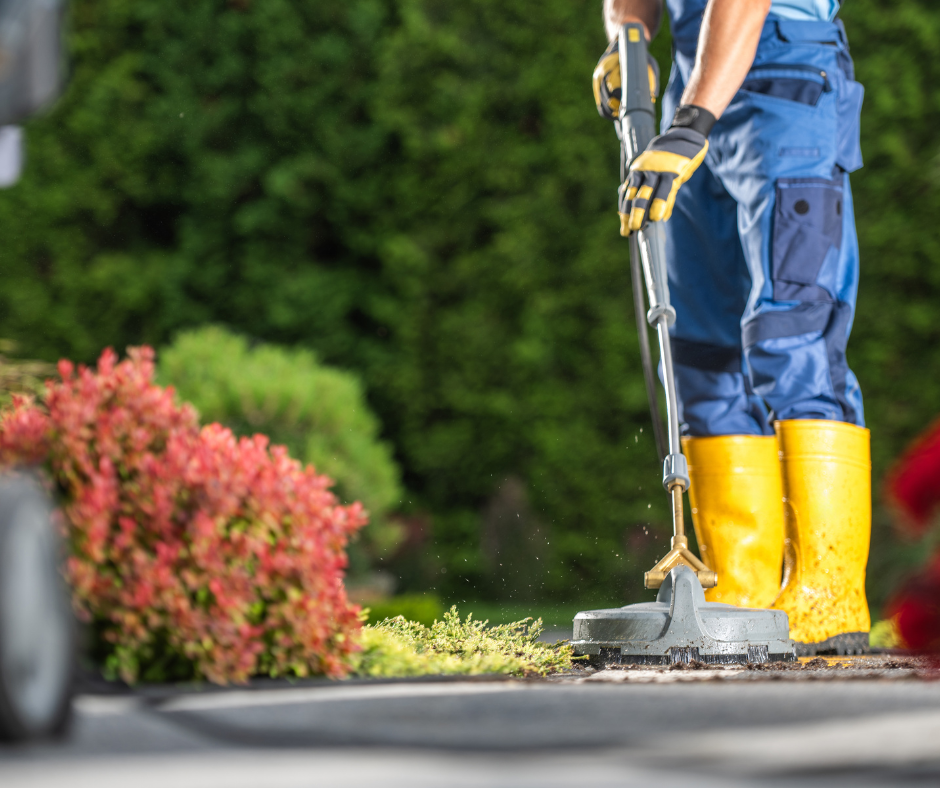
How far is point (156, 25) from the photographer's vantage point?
748cm

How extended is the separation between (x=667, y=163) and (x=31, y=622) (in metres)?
2.10

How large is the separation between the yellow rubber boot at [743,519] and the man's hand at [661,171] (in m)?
0.69

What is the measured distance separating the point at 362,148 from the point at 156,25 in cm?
174

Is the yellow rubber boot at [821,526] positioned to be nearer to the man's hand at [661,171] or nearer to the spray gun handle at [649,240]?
the spray gun handle at [649,240]

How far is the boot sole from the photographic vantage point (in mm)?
2963

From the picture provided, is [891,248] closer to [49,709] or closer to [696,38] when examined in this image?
[696,38]

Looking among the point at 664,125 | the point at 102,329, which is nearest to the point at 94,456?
the point at 664,125

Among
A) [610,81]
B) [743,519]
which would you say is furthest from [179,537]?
[610,81]

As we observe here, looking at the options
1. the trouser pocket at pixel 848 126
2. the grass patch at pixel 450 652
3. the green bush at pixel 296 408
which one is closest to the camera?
the grass patch at pixel 450 652

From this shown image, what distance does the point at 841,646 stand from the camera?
119 inches

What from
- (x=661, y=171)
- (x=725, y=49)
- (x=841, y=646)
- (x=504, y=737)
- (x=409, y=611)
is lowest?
(x=409, y=611)

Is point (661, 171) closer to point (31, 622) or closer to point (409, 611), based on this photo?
point (31, 622)

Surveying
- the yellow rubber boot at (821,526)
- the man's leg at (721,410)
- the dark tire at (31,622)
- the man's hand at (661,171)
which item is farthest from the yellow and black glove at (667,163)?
the dark tire at (31,622)

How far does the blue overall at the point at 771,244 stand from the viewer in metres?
2.94
